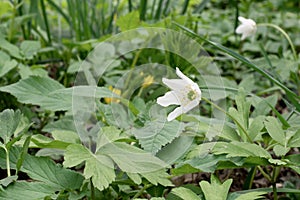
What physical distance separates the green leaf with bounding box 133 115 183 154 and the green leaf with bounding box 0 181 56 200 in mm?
A: 198

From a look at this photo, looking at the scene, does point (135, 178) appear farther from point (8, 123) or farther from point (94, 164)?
point (8, 123)

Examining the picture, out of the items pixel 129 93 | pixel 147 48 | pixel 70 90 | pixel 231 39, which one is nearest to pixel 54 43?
pixel 147 48

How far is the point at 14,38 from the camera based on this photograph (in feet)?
5.78

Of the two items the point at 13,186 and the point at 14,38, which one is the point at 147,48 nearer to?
the point at 14,38

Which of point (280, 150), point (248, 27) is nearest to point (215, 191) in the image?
point (280, 150)

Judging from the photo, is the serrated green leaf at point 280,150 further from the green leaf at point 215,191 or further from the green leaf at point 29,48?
the green leaf at point 29,48

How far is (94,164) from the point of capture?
867mm

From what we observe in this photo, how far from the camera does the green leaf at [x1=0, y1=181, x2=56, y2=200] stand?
855 millimetres

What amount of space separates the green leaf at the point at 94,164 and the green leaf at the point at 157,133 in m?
0.08

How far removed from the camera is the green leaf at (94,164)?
2.77ft

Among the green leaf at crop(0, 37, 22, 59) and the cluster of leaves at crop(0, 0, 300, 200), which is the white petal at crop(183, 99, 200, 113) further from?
the green leaf at crop(0, 37, 22, 59)

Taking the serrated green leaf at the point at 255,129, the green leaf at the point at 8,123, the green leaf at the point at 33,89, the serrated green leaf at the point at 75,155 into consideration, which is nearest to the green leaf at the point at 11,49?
the green leaf at the point at 33,89

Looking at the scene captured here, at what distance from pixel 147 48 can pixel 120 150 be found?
75cm

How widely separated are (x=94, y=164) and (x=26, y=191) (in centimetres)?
13
